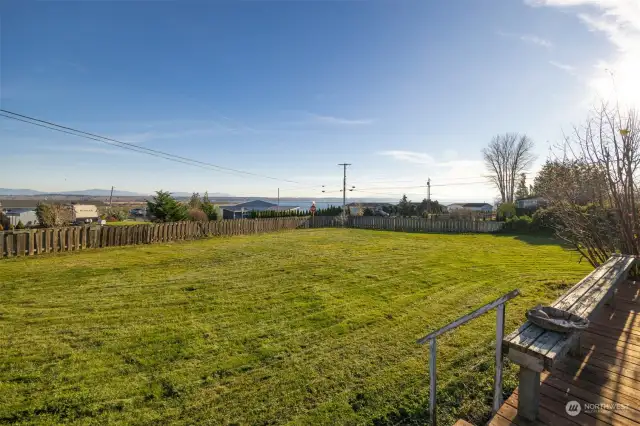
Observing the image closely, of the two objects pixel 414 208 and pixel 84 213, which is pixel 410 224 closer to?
pixel 414 208

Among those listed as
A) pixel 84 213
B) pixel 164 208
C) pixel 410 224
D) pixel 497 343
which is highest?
pixel 164 208

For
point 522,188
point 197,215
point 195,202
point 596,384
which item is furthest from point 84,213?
point 522,188

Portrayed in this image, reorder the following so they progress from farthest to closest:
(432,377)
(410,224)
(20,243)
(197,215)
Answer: (410,224) < (197,215) < (20,243) < (432,377)

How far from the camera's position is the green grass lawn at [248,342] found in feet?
11.0

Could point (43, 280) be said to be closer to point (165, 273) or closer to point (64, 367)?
point (165, 273)

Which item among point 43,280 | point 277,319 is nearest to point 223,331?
point 277,319

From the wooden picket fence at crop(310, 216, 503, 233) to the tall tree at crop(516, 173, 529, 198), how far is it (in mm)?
23665

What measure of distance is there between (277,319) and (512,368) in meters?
3.78

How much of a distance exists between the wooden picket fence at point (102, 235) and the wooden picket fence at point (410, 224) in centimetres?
1009

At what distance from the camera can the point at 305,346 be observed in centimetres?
468

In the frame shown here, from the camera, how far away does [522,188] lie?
41625 mm

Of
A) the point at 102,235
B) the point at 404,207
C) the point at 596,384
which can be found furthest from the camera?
the point at 404,207

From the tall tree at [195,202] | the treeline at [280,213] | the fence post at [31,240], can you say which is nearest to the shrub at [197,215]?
the tall tree at [195,202]

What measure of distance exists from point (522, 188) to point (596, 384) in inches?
1832
